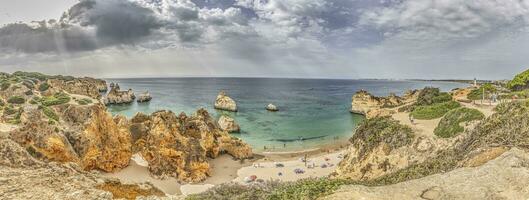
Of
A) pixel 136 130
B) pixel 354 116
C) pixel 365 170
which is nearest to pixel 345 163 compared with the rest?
pixel 365 170

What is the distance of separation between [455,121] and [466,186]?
16.9 meters

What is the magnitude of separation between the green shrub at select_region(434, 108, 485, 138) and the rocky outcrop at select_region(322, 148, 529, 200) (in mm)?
13539

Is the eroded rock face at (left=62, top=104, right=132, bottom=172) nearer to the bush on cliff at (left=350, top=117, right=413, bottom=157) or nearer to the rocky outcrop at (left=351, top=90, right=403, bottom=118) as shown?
the bush on cliff at (left=350, top=117, right=413, bottom=157)

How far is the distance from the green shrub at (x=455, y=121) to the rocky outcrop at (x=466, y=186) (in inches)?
533

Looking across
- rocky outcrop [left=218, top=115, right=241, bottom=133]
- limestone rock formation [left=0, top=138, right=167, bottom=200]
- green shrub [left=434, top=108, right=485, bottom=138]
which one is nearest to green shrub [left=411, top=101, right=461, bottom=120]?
green shrub [left=434, top=108, right=485, bottom=138]

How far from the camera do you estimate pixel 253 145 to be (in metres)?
54.6

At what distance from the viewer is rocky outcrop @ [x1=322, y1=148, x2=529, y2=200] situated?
847 centimetres

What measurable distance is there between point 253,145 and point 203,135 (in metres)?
16.1

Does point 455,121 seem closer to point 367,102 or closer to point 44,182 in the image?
point 44,182

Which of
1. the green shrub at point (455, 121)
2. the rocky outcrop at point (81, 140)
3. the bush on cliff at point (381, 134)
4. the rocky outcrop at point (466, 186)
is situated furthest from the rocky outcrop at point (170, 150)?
the rocky outcrop at point (466, 186)

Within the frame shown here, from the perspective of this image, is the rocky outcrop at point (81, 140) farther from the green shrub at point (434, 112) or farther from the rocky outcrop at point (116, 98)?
the rocky outcrop at point (116, 98)

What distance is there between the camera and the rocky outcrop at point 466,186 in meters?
8.47

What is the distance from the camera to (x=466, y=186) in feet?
29.4

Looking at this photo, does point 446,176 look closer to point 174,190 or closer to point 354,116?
point 174,190
